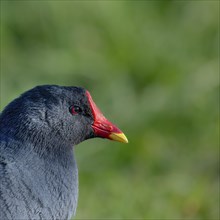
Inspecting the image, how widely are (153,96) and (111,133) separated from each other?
3.70m

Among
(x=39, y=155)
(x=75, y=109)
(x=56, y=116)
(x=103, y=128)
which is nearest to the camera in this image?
(x=39, y=155)

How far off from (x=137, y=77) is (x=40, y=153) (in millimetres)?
4549

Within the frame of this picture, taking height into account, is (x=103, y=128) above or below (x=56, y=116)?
below

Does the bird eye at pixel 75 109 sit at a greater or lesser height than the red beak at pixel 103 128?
greater

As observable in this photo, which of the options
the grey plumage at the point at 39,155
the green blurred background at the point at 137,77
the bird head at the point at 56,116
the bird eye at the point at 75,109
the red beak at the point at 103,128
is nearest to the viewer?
the grey plumage at the point at 39,155

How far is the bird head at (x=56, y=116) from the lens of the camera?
5.72 m

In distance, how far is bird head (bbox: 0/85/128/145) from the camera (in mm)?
5723

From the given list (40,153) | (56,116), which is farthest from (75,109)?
(40,153)

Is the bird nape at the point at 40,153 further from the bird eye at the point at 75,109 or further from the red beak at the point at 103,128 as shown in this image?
the red beak at the point at 103,128

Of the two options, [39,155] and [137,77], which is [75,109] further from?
[137,77]

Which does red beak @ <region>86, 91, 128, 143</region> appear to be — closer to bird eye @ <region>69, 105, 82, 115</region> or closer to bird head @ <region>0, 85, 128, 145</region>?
bird head @ <region>0, 85, 128, 145</region>

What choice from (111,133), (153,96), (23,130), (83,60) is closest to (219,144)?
(153,96)

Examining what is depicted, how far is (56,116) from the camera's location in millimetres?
5855

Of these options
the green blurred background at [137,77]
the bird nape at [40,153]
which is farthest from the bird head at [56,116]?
the green blurred background at [137,77]
